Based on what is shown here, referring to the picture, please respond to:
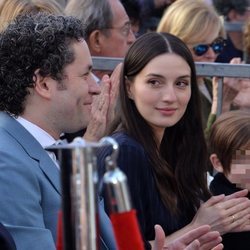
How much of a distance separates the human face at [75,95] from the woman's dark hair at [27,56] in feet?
0.10

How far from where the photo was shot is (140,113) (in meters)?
3.91

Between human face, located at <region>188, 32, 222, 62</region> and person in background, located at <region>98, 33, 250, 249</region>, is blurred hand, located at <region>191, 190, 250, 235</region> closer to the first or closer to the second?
person in background, located at <region>98, 33, 250, 249</region>

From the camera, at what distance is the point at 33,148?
9.90ft

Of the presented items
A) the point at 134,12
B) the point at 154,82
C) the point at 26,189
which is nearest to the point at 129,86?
the point at 154,82

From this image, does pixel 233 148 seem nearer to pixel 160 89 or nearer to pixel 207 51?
pixel 160 89

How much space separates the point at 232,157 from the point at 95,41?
142 centimetres

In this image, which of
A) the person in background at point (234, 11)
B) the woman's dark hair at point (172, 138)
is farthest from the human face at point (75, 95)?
the person in background at point (234, 11)

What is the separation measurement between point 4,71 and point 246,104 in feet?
8.50

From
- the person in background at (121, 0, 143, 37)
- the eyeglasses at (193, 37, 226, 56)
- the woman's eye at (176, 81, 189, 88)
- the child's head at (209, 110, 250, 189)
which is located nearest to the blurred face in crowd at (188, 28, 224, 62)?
the eyeglasses at (193, 37, 226, 56)

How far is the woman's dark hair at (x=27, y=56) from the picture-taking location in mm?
3066

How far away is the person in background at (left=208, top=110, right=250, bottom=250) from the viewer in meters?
3.98

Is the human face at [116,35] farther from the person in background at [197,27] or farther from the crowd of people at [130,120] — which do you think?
the person in background at [197,27]

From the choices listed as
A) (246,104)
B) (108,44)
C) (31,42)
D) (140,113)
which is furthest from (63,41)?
(246,104)

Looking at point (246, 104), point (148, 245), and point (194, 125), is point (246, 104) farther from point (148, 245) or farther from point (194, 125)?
point (148, 245)
